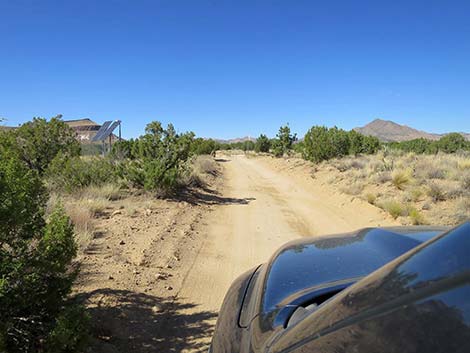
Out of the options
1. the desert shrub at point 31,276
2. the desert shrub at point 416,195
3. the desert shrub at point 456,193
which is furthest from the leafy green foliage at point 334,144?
the desert shrub at point 31,276

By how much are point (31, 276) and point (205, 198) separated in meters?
10.4

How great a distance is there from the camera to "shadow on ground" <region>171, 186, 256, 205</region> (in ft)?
40.7

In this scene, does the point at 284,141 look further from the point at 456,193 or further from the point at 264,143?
the point at 456,193

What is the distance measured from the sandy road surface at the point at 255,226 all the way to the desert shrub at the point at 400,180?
1913 millimetres

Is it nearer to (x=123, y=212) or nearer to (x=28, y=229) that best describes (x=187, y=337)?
(x=28, y=229)

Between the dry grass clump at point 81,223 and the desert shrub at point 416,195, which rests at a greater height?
the desert shrub at point 416,195

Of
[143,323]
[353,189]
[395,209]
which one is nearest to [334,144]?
[353,189]

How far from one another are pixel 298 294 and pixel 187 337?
2407 mm

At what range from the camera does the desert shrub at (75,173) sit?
10.8 metres

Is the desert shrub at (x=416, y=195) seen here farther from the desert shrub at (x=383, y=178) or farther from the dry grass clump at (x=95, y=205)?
the dry grass clump at (x=95, y=205)

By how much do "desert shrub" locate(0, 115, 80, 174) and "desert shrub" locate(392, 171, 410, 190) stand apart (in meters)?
11.5

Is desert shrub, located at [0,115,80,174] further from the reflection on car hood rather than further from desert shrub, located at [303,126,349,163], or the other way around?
desert shrub, located at [303,126,349,163]

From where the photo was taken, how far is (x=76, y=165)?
11305mm

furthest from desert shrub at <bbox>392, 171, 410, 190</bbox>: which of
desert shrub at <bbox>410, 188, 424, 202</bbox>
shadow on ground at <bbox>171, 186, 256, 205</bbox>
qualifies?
shadow on ground at <bbox>171, 186, 256, 205</bbox>
